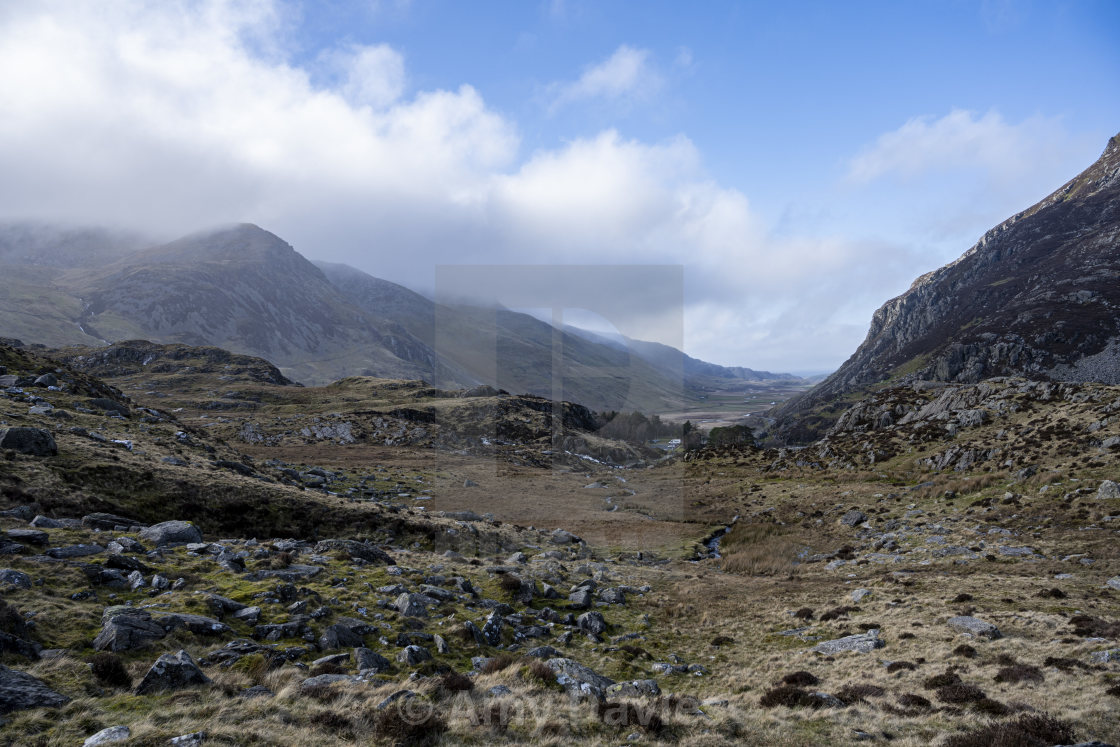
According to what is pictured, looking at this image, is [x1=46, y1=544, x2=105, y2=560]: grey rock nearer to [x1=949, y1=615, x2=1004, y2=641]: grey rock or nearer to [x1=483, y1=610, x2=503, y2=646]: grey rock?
[x1=483, y1=610, x2=503, y2=646]: grey rock

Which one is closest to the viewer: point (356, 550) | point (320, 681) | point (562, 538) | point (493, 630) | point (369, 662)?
point (320, 681)

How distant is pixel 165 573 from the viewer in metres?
19.8

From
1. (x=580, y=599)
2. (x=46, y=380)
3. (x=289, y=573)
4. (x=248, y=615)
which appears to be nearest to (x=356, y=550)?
(x=289, y=573)

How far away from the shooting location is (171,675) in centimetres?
1298

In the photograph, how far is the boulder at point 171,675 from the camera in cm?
1263

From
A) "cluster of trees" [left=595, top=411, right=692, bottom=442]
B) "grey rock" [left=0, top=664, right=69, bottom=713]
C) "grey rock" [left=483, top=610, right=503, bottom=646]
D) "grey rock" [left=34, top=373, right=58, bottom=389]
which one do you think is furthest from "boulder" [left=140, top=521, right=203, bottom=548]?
"cluster of trees" [left=595, top=411, right=692, bottom=442]

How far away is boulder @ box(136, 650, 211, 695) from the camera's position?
12.6 metres

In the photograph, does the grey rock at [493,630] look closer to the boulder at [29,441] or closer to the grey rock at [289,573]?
the grey rock at [289,573]

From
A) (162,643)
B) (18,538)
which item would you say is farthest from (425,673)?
(18,538)

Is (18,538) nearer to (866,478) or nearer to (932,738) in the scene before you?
(932,738)

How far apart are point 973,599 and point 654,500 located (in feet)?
164

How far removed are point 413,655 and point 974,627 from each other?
25.1 metres

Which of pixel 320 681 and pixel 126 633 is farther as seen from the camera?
pixel 320 681

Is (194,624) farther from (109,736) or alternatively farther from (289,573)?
(289,573)
